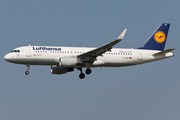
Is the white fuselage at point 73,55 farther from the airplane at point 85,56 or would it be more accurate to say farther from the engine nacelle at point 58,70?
the engine nacelle at point 58,70

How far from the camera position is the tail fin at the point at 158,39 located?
50.3 meters

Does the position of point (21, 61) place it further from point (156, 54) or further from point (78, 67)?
point (156, 54)

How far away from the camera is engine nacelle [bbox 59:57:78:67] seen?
143 ft

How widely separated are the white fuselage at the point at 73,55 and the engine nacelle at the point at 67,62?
917mm

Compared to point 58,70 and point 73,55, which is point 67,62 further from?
point 58,70

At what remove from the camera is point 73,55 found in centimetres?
4528

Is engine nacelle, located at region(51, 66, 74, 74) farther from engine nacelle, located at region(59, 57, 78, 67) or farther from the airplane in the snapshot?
engine nacelle, located at region(59, 57, 78, 67)

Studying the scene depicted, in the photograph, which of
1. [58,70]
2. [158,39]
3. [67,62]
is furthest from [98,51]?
[158,39]

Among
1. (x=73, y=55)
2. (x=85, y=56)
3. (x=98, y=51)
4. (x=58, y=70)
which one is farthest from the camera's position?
(x=58, y=70)

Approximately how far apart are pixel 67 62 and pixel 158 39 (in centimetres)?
1560

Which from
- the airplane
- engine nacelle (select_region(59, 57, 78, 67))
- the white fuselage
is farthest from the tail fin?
engine nacelle (select_region(59, 57, 78, 67))

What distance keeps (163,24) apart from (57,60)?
1836 centimetres

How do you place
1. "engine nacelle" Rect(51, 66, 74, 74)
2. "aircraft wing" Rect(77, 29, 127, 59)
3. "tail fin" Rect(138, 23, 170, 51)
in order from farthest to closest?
1. "tail fin" Rect(138, 23, 170, 51)
2. "engine nacelle" Rect(51, 66, 74, 74)
3. "aircraft wing" Rect(77, 29, 127, 59)

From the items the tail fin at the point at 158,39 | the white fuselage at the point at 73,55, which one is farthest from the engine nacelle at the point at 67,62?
the tail fin at the point at 158,39
